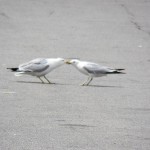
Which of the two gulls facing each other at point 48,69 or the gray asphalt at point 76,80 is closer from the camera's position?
the gray asphalt at point 76,80

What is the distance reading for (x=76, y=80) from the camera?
1366 cm

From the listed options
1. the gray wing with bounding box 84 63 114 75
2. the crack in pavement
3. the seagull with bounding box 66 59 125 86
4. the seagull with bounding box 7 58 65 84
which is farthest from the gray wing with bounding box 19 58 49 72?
the crack in pavement

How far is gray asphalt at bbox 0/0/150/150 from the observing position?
8.51m

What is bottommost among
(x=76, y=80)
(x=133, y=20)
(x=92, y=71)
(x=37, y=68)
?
(x=133, y=20)

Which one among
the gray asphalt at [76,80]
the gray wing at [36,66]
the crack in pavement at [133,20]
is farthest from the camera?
the crack in pavement at [133,20]

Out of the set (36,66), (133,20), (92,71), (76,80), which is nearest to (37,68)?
(36,66)

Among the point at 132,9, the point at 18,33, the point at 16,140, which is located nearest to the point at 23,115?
the point at 16,140

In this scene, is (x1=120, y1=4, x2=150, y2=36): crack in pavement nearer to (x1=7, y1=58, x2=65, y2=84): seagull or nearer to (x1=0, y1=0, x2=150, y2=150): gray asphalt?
(x1=0, y1=0, x2=150, y2=150): gray asphalt

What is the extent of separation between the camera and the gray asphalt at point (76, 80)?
8508mm

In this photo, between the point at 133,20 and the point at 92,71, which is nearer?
the point at 92,71

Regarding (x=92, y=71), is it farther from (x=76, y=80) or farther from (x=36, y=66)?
(x=36, y=66)

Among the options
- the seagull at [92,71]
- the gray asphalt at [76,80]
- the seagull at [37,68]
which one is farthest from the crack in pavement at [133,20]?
the seagull at [37,68]

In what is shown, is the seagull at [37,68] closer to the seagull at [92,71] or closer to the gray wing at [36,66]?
the gray wing at [36,66]

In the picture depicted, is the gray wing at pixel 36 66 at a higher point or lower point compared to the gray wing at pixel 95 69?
higher
